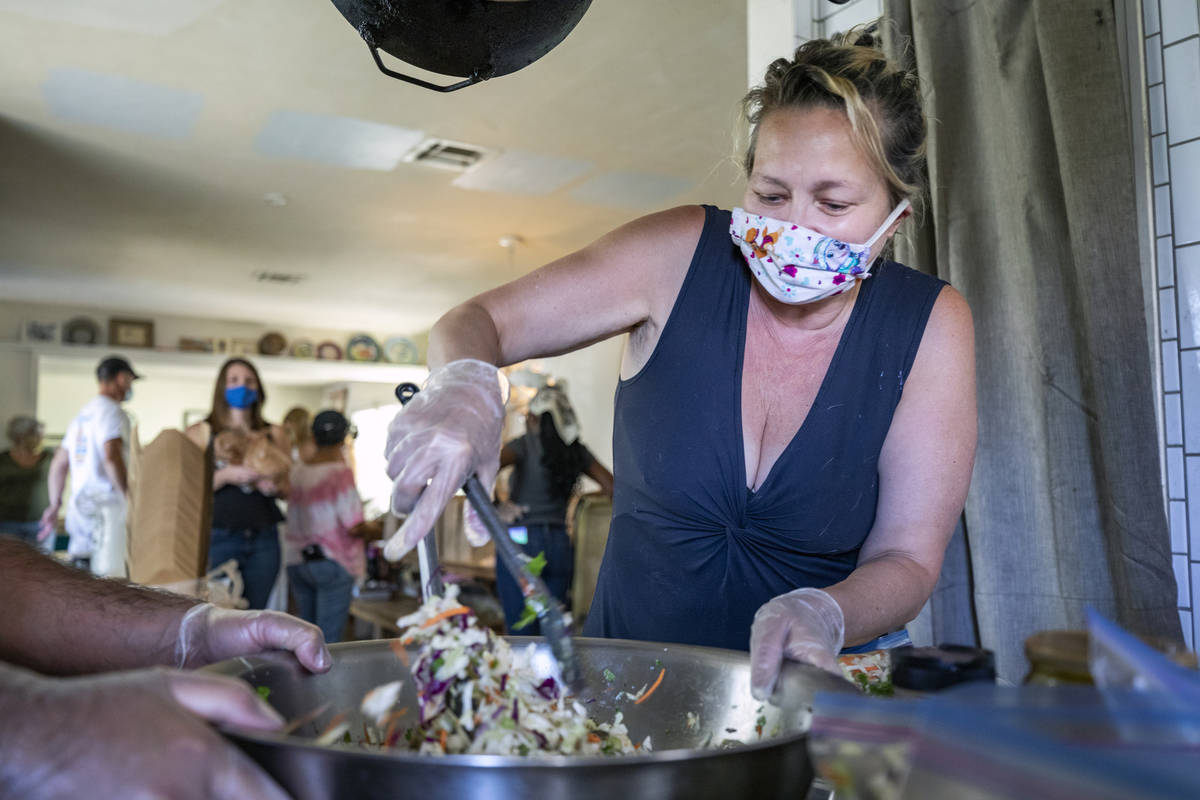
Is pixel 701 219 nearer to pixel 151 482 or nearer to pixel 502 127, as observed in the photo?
pixel 151 482

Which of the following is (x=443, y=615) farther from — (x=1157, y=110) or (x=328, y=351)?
(x=328, y=351)

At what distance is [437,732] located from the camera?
81cm

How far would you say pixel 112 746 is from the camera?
0.52 metres

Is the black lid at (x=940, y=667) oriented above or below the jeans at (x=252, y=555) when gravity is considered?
above

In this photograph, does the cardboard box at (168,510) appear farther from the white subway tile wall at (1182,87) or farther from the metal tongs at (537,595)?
the white subway tile wall at (1182,87)

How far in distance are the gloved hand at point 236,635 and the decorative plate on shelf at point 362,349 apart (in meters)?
11.0

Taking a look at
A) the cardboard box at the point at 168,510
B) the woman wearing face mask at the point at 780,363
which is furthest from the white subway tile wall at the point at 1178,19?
the cardboard box at the point at 168,510

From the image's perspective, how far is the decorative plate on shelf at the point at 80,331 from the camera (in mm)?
9789

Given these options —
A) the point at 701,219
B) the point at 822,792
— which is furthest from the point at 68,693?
the point at 701,219

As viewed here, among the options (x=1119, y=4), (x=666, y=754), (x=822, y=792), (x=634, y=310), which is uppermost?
(x=1119, y=4)

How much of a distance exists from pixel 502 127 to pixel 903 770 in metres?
4.71

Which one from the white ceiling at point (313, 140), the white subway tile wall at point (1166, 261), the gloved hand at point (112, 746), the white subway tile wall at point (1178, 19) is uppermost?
the white ceiling at point (313, 140)

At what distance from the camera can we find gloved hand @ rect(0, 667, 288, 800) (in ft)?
1.67

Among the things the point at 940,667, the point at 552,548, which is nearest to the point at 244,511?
the point at 552,548
